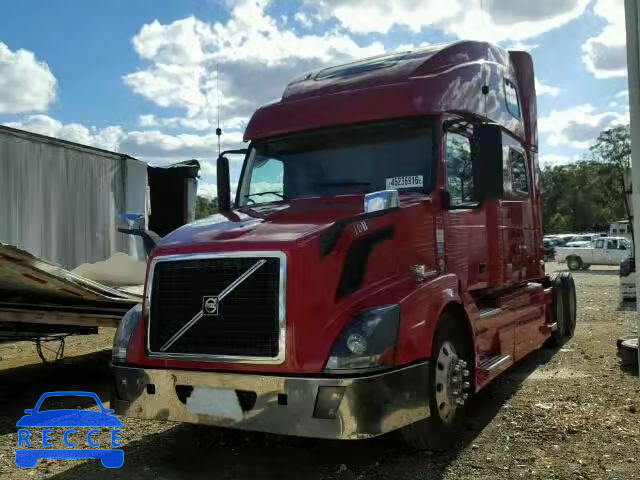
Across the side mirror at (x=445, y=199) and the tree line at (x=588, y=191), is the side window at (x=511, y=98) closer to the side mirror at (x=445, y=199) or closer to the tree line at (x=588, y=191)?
the side mirror at (x=445, y=199)

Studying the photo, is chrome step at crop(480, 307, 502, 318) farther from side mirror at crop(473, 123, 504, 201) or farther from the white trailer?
the white trailer

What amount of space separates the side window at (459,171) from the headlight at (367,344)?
4.85ft

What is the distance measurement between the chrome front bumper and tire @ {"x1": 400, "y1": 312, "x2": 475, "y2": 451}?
0.83 feet

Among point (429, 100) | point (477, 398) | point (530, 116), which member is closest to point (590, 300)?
point (530, 116)

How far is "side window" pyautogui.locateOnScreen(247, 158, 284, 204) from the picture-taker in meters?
5.32

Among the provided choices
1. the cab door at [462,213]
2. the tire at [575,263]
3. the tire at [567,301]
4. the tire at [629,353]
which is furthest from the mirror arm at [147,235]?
the tire at [575,263]

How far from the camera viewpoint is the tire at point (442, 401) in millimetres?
4309

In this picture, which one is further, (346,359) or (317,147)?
(317,147)

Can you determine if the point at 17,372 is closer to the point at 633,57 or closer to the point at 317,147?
the point at 317,147

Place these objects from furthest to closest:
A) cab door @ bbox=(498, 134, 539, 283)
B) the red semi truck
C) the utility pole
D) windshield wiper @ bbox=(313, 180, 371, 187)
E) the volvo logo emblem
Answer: cab door @ bbox=(498, 134, 539, 283) → windshield wiper @ bbox=(313, 180, 371, 187) → the volvo logo emblem → the red semi truck → the utility pole

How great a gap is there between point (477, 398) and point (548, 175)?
79.8 m

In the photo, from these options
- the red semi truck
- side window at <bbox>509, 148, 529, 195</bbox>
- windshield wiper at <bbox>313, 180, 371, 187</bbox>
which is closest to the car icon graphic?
the red semi truck

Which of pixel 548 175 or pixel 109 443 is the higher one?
pixel 548 175

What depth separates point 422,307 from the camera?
4137 mm
